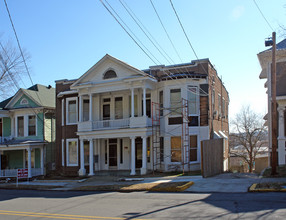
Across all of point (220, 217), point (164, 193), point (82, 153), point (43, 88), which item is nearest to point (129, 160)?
point (82, 153)

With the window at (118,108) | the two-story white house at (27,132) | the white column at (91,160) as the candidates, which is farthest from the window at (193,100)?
the two-story white house at (27,132)

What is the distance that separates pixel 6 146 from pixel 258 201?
22.2 metres

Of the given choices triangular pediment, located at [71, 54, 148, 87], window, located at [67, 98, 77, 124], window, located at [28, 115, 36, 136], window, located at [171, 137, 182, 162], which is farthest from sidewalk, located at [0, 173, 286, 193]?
triangular pediment, located at [71, 54, 148, 87]

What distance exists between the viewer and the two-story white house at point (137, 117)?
816 inches

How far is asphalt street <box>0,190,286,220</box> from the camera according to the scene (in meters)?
8.77

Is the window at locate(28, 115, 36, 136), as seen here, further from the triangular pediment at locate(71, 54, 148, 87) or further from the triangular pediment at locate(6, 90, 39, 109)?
the triangular pediment at locate(71, 54, 148, 87)

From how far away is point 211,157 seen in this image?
739 inches

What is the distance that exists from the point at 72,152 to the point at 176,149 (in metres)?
8.72

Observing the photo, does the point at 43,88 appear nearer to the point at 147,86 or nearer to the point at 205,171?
the point at 147,86

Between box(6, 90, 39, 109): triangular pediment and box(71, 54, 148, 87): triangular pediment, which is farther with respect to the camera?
box(6, 90, 39, 109): triangular pediment

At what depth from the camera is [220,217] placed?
8281 millimetres

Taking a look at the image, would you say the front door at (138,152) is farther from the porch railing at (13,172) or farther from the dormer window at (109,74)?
the porch railing at (13,172)

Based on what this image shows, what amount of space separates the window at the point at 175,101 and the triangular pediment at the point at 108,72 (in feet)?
8.64

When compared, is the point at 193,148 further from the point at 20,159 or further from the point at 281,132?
the point at 20,159
